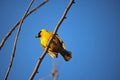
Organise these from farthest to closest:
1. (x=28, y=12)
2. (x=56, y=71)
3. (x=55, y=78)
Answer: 1. (x=28, y=12)
2. (x=56, y=71)
3. (x=55, y=78)

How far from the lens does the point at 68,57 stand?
459 cm

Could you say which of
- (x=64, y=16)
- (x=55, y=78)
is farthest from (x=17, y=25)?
(x=55, y=78)

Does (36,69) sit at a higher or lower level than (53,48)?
lower

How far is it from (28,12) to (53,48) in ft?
9.92

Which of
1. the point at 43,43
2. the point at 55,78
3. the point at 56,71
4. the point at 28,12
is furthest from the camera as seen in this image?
the point at 43,43

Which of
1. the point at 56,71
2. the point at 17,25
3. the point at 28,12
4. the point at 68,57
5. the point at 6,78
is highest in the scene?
the point at 68,57

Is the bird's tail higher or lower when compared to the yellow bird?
lower

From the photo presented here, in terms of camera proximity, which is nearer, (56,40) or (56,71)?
(56,71)

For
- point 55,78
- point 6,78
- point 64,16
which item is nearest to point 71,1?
point 64,16

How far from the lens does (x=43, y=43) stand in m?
4.91

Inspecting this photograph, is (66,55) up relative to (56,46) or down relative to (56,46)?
down

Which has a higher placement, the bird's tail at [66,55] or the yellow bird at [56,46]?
the yellow bird at [56,46]

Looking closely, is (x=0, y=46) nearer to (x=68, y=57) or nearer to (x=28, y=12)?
(x=28, y=12)

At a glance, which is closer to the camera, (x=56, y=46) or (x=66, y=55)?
(x=66, y=55)
